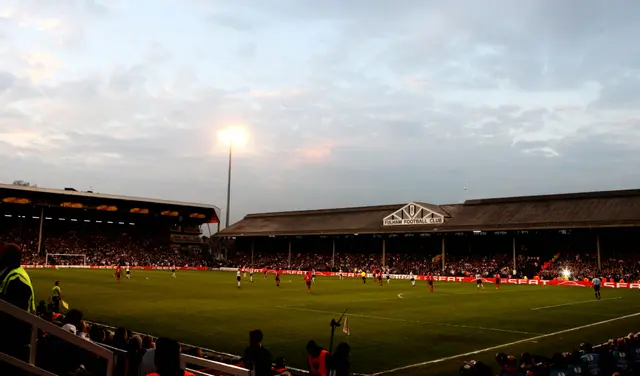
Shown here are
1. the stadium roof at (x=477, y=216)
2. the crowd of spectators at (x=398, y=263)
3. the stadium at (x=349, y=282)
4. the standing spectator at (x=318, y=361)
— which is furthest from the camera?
the crowd of spectators at (x=398, y=263)

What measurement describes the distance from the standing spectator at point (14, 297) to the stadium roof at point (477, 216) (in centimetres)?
5636

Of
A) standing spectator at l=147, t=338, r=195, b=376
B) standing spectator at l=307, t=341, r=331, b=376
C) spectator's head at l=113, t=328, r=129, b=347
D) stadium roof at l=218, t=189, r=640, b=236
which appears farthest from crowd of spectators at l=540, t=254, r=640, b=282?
standing spectator at l=147, t=338, r=195, b=376

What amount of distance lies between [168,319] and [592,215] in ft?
163

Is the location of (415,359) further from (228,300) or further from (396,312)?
(228,300)

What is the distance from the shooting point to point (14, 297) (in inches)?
233

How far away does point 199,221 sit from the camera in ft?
333

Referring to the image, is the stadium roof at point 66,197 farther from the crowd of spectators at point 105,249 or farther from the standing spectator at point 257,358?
the standing spectator at point 257,358

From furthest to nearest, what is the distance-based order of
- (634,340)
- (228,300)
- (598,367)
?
1. (228,300)
2. (634,340)
3. (598,367)

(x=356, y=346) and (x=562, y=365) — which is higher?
(x=562, y=365)

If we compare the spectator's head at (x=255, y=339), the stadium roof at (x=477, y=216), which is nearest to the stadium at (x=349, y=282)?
the stadium roof at (x=477, y=216)

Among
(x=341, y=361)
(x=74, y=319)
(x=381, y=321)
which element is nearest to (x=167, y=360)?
(x=341, y=361)

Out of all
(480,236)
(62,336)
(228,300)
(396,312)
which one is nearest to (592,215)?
(480,236)

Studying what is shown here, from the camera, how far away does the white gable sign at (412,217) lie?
68.3 m

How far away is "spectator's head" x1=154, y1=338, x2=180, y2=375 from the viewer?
15.6ft
